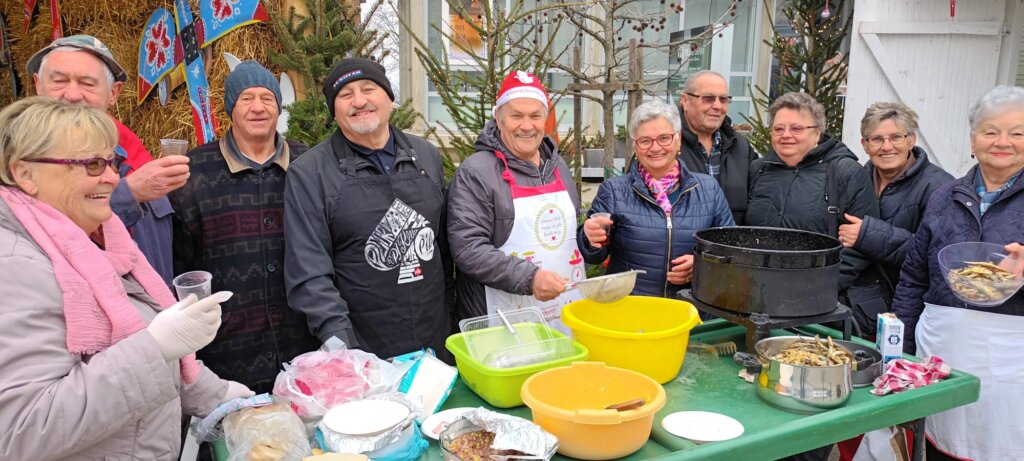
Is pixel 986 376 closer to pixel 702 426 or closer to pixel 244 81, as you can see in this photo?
pixel 702 426

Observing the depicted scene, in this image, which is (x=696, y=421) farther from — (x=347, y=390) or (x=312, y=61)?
(x=312, y=61)

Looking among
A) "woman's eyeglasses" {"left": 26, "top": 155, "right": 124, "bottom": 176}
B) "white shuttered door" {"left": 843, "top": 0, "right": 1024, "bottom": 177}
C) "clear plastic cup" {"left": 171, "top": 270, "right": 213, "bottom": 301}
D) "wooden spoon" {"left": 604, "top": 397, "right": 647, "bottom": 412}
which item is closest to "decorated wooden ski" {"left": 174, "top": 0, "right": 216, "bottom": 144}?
"clear plastic cup" {"left": 171, "top": 270, "right": 213, "bottom": 301}

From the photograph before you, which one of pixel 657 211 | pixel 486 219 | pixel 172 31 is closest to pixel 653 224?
pixel 657 211

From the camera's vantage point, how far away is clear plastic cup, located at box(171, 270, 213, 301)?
196cm

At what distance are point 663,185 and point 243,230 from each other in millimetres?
1931

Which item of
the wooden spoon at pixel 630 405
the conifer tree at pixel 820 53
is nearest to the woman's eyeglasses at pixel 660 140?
the wooden spoon at pixel 630 405

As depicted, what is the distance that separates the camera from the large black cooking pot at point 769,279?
2361 mm

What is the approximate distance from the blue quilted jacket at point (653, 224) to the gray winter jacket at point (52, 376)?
1978 millimetres

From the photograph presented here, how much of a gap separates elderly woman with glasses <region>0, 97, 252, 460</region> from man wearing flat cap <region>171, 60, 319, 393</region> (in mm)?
957

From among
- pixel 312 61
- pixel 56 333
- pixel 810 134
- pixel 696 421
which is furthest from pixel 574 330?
pixel 312 61

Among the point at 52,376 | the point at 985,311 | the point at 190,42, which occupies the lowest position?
the point at 985,311

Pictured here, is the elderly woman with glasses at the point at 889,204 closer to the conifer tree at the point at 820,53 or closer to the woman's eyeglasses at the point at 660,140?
the woman's eyeglasses at the point at 660,140

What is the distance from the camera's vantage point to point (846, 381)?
2.12 meters

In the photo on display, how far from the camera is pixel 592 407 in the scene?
6.42 feet
